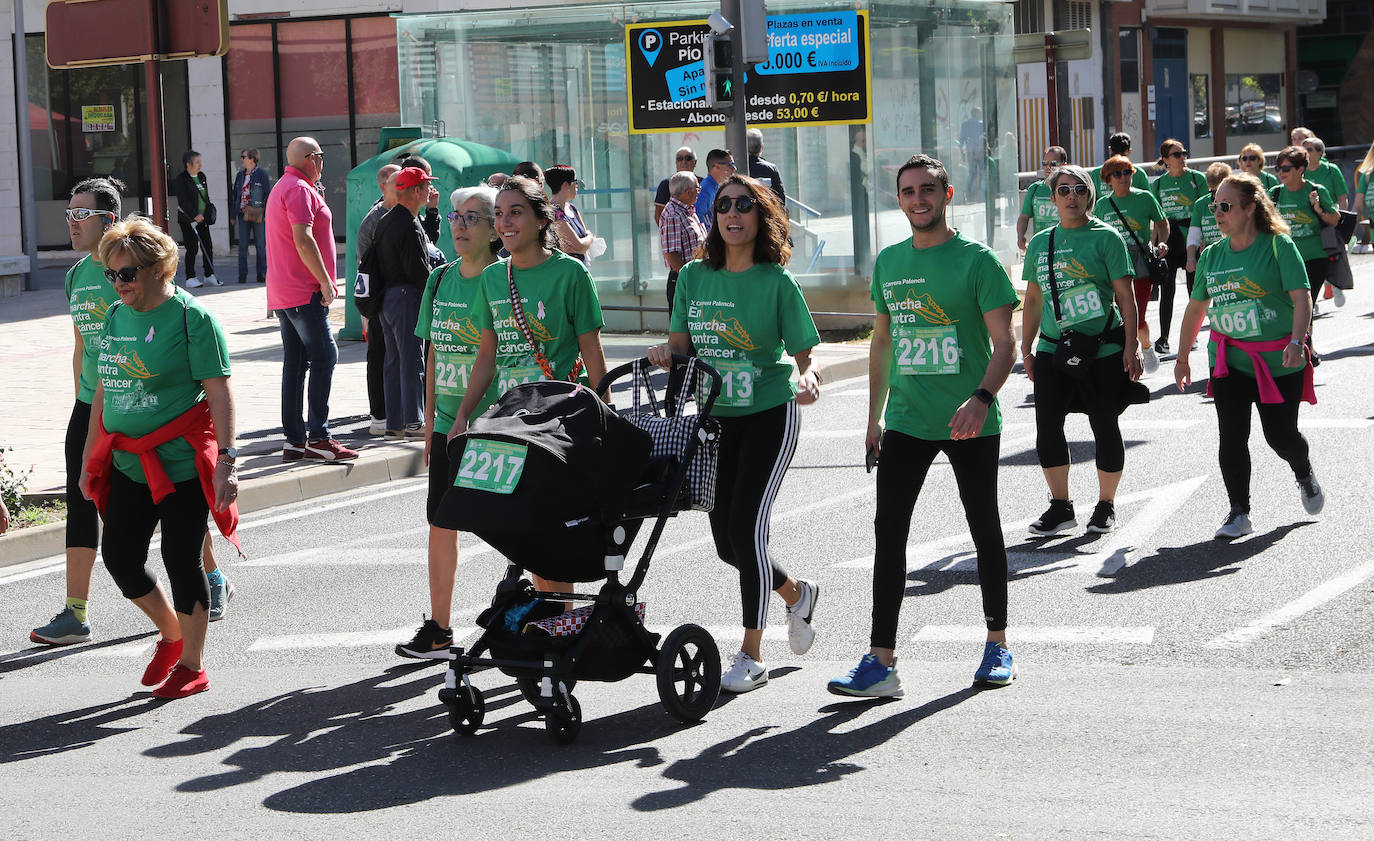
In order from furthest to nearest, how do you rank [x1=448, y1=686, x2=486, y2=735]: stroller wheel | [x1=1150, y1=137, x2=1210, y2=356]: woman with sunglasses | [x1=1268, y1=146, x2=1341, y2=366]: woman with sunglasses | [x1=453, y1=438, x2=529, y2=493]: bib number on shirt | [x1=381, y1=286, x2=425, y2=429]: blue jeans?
[x1=1150, y1=137, x2=1210, y2=356]: woman with sunglasses
[x1=1268, y1=146, x2=1341, y2=366]: woman with sunglasses
[x1=381, y1=286, x2=425, y2=429]: blue jeans
[x1=448, y1=686, x2=486, y2=735]: stroller wheel
[x1=453, y1=438, x2=529, y2=493]: bib number on shirt

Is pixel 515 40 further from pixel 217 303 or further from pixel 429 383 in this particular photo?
pixel 429 383

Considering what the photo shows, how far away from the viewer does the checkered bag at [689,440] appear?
19.4ft

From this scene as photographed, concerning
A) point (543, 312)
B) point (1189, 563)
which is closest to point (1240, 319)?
point (1189, 563)

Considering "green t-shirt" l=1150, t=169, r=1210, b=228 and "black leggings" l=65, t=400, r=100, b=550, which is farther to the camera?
"green t-shirt" l=1150, t=169, r=1210, b=228

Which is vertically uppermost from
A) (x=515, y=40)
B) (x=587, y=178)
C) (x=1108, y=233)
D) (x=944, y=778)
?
(x=515, y=40)

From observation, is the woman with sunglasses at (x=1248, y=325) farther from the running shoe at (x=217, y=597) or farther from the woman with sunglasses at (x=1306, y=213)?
the woman with sunglasses at (x=1306, y=213)

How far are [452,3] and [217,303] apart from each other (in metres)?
10.0

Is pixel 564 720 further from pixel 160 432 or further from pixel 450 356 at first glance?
pixel 160 432

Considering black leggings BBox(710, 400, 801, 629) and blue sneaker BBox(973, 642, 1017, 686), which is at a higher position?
black leggings BBox(710, 400, 801, 629)

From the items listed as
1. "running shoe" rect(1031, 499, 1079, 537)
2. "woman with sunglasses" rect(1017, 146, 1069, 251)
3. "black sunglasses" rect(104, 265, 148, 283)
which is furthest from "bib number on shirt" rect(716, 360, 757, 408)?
"woman with sunglasses" rect(1017, 146, 1069, 251)

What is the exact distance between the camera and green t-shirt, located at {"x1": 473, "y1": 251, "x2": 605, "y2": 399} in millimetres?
6477

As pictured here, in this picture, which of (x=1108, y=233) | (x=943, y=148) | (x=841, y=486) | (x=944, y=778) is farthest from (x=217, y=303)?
(x=944, y=778)

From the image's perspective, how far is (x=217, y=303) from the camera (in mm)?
22516

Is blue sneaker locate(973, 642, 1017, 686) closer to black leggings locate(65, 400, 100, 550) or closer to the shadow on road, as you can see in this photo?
the shadow on road
